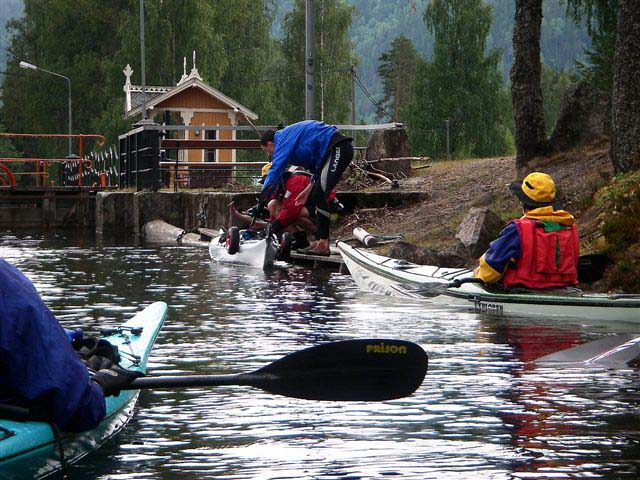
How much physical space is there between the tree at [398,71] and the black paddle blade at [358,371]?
93745mm

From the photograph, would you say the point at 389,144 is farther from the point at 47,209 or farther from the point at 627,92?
the point at 47,209

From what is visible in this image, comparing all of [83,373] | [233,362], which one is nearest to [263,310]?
[233,362]

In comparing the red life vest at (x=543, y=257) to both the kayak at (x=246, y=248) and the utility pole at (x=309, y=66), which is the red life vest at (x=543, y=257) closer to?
the kayak at (x=246, y=248)

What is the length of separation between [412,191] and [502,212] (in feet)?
15.7

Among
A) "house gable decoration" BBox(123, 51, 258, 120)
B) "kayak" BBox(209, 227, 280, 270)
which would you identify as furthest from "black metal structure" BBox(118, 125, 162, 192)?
"house gable decoration" BBox(123, 51, 258, 120)

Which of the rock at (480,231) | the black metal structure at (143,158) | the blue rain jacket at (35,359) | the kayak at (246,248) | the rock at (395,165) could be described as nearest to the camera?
the blue rain jacket at (35,359)

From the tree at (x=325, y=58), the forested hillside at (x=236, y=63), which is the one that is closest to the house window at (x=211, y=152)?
the forested hillside at (x=236, y=63)

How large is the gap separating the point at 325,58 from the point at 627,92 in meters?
53.5

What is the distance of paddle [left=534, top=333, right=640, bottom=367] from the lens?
8.56 metres

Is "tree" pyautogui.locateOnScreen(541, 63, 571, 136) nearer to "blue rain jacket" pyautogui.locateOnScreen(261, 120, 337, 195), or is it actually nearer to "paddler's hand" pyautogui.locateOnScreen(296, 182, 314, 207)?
"paddler's hand" pyautogui.locateOnScreen(296, 182, 314, 207)

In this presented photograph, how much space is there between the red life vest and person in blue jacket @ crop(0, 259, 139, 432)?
587cm

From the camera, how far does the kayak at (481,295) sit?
10258 mm

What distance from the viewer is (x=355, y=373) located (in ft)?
20.7

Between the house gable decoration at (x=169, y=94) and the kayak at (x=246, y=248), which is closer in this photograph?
the kayak at (x=246, y=248)
